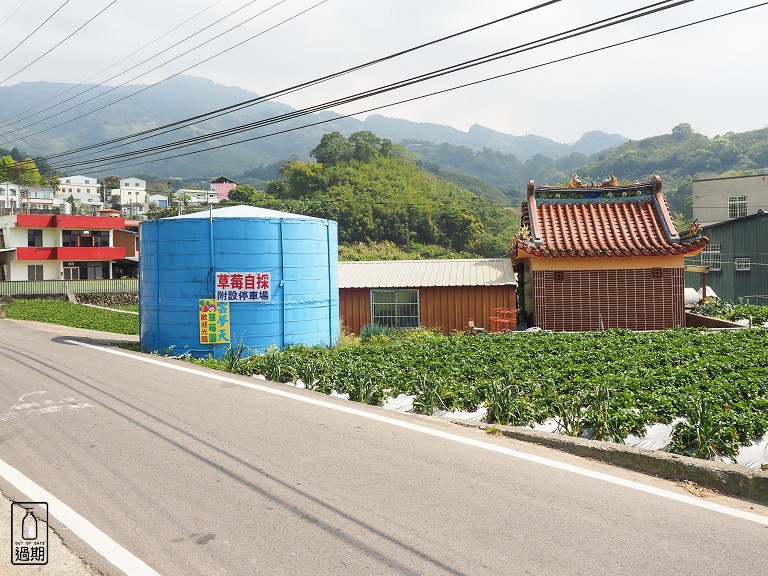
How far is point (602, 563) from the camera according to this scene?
17.4 ft

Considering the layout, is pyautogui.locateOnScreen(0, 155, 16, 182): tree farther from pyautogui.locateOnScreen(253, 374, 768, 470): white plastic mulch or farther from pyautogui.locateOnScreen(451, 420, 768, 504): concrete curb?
pyautogui.locateOnScreen(451, 420, 768, 504): concrete curb

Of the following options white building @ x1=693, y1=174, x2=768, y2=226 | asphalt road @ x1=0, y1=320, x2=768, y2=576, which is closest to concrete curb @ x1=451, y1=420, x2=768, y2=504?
asphalt road @ x1=0, y1=320, x2=768, y2=576

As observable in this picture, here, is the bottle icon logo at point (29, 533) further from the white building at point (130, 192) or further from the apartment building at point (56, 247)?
the white building at point (130, 192)

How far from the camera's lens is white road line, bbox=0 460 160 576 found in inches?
214

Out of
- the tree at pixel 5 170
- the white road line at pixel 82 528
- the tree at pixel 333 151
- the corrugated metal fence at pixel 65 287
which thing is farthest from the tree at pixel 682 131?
the white road line at pixel 82 528

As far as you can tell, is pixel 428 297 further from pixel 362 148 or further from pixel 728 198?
pixel 362 148

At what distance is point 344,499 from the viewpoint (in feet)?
22.1

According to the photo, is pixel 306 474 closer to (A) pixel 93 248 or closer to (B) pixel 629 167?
(A) pixel 93 248

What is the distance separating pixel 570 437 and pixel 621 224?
51.6 feet

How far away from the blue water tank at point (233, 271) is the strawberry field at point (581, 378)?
5.73 feet

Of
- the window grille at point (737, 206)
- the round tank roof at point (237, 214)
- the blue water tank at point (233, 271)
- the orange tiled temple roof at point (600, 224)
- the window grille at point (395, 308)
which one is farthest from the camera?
the window grille at point (737, 206)

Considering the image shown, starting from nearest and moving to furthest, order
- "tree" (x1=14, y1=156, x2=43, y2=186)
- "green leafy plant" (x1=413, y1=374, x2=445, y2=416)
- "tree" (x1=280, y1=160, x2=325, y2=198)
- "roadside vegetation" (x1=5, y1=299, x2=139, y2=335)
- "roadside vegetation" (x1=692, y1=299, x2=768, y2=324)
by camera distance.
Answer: "green leafy plant" (x1=413, y1=374, x2=445, y2=416)
"roadside vegetation" (x1=692, y1=299, x2=768, y2=324)
"roadside vegetation" (x1=5, y1=299, x2=139, y2=335)
"tree" (x1=280, y1=160, x2=325, y2=198)
"tree" (x1=14, y1=156, x2=43, y2=186)

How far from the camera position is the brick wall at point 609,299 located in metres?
21.2

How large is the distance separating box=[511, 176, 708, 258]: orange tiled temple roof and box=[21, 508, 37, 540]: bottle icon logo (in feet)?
56.7
